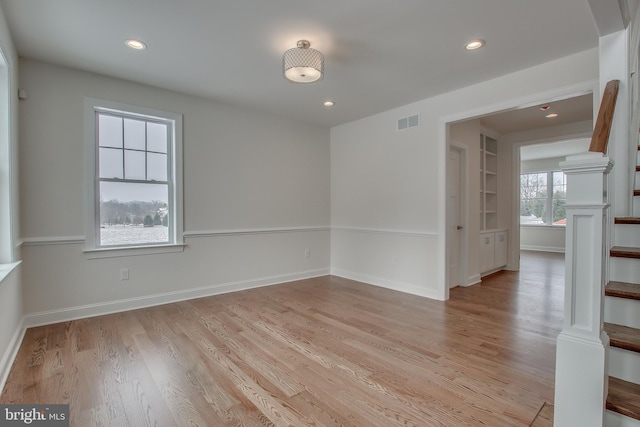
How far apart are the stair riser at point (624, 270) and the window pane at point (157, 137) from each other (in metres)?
4.46

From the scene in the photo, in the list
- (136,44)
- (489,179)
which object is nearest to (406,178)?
(489,179)

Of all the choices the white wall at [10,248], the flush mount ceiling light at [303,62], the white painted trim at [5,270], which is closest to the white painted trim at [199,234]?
the white wall at [10,248]

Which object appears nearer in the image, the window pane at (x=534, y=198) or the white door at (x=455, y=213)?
the white door at (x=455, y=213)

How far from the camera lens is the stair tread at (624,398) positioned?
1330mm

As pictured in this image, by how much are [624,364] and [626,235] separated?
2.75 feet

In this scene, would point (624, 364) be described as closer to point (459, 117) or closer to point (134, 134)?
point (459, 117)

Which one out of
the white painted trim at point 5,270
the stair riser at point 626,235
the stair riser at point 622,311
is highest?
the stair riser at point 626,235

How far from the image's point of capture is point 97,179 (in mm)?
3479

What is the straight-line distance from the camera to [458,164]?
191 inches

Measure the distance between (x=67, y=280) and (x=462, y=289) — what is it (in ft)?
16.6

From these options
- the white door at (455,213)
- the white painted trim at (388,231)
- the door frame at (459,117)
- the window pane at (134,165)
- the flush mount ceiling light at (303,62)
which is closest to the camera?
the flush mount ceiling light at (303,62)

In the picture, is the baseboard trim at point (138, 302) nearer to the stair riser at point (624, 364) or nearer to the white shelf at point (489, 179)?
the white shelf at point (489, 179)

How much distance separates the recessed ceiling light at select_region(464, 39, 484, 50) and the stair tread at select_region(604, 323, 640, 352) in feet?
7.89

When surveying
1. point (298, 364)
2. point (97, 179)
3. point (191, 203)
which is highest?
point (97, 179)
